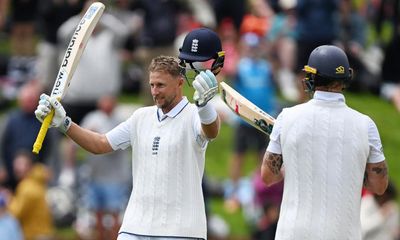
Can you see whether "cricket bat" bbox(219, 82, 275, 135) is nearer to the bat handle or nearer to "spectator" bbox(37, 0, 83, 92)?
the bat handle

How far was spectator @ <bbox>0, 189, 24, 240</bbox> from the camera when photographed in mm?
A: 17672

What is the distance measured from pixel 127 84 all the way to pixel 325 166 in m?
12.9

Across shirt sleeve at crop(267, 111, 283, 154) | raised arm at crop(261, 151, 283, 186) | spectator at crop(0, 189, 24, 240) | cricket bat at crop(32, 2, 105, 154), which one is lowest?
spectator at crop(0, 189, 24, 240)

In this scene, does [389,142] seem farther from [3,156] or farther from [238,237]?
[3,156]

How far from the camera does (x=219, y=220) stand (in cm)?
1908

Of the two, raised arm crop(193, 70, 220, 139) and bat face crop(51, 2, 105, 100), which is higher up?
bat face crop(51, 2, 105, 100)

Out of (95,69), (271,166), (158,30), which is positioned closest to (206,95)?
(271,166)

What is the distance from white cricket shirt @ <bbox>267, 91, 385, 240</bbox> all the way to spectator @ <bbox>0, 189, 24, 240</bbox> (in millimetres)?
7955

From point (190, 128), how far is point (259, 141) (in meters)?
9.39

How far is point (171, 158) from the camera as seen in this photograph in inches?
425

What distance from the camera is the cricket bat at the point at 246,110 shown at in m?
11.2

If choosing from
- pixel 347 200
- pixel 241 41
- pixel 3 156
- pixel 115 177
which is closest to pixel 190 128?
pixel 347 200

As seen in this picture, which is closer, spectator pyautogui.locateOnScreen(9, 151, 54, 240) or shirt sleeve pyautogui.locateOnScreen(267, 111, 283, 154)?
shirt sleeve pyautogui.locateOnScreen(267, 111, 283, 154)

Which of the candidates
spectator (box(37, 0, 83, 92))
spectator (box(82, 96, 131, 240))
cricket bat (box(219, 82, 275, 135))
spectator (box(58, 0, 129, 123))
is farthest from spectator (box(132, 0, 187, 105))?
cricket bat (box(219, 82, 275, 135))
